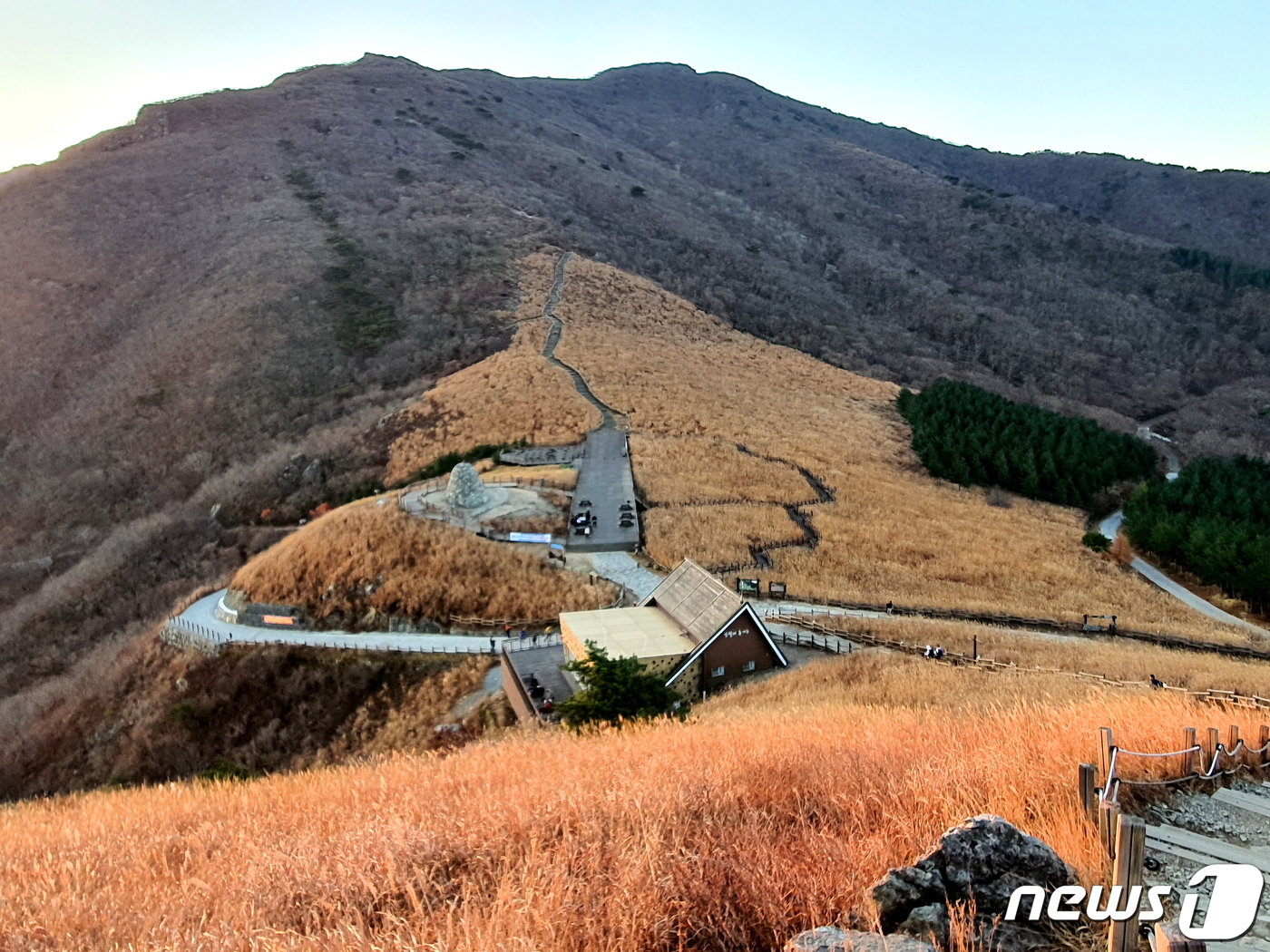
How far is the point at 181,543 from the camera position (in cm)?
4119

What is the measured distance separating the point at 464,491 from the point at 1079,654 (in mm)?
23117

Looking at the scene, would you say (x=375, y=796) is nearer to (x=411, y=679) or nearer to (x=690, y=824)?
(x=690, y=824)

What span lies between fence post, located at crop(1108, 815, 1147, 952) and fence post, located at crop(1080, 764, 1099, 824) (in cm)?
146

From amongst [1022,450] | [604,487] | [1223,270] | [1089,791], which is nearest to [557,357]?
[604,487]

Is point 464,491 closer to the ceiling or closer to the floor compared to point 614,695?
closer to the ceiling

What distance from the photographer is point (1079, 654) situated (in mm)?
20484

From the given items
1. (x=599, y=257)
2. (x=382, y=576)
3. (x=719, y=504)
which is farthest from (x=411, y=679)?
(x=599, y=257)

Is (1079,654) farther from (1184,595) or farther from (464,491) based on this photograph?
(464,491)

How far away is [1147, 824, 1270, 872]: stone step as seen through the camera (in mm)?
4887

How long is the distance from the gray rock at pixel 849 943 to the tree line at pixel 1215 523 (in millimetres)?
37755

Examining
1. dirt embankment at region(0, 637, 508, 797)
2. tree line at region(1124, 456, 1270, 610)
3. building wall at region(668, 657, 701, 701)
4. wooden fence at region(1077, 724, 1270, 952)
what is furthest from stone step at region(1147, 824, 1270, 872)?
tree line at region(1124, 456, 1270, 610)

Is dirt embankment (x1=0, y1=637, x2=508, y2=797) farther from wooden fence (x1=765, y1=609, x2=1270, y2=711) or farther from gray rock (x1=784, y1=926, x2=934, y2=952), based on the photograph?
gray rock (x1=784, y1=926, x2=934, y2=952)

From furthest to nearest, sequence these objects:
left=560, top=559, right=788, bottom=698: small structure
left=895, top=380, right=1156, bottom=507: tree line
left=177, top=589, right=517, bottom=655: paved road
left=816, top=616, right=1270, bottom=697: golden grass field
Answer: left=895, top=380, right=1156, bottom=507: tree line → left=177, top=589, right=517, bottom=655: paved road → left=560, top=559, right=788, bottom=698: small structure → left=816, top=616, right=1270, bottom=697: golden grass field

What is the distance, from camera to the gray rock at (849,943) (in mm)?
3545
